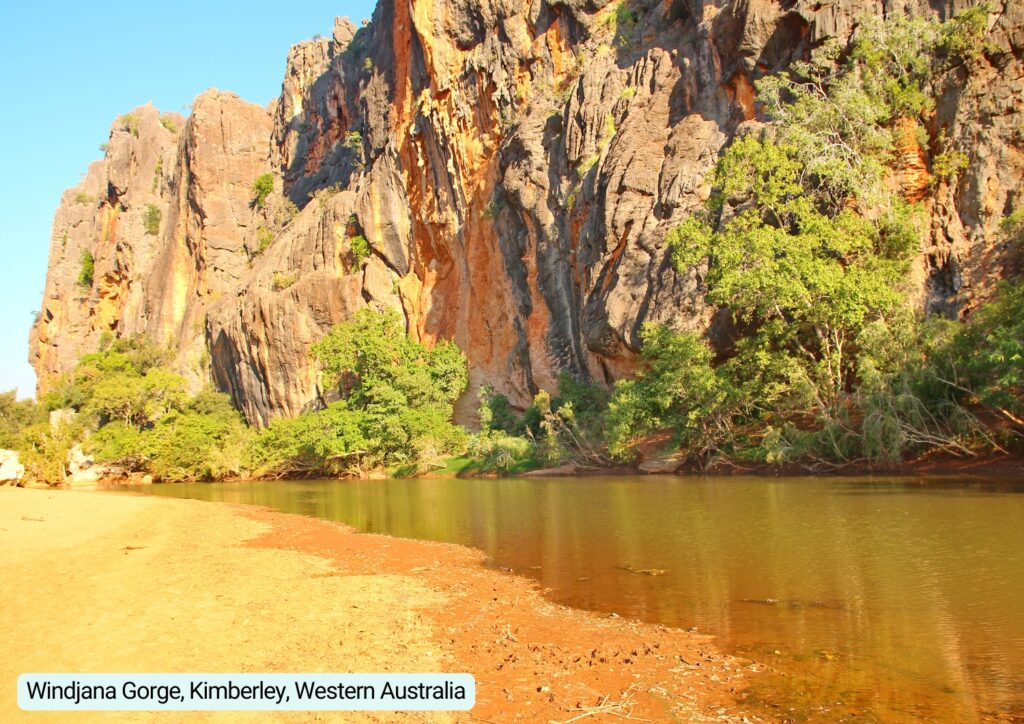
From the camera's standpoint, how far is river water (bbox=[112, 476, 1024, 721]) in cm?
550

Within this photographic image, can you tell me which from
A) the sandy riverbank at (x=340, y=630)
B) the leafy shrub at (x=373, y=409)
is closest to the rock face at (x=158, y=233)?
the leafy shrub at (x=373, y=409)

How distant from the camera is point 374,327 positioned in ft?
139

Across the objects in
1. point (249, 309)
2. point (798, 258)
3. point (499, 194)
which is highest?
point (499, 194)

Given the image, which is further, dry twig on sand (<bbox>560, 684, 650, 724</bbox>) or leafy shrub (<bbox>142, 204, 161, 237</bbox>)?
leafy shrub (<bbox>142, 204, 161, 237</bbox>)

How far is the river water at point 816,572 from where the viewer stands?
5.50m

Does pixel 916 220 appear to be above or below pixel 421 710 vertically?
above

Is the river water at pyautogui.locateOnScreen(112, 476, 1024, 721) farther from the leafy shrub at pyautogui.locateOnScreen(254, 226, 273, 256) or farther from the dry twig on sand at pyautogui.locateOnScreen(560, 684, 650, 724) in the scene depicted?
the leafy shrub at pyautogui.locateOnScreen(254, 226, 273, 256)

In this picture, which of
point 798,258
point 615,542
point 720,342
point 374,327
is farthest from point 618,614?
point 374,327

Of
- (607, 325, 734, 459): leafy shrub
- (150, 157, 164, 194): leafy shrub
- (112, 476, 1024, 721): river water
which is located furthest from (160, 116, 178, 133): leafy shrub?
(112, 476, 1024, 721): river water

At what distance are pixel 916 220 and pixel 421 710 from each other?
24129 millimetres

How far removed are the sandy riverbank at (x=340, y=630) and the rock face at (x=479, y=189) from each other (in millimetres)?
19479

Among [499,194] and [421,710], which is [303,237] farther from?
[421,710]

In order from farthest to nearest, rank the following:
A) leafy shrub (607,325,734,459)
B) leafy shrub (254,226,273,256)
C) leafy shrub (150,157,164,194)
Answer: leafy shrub (150,157,164,194) < leafy shrub (254,226,273,256) < leafy shrub (607,325,734,459)

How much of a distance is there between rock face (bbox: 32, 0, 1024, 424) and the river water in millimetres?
11322
